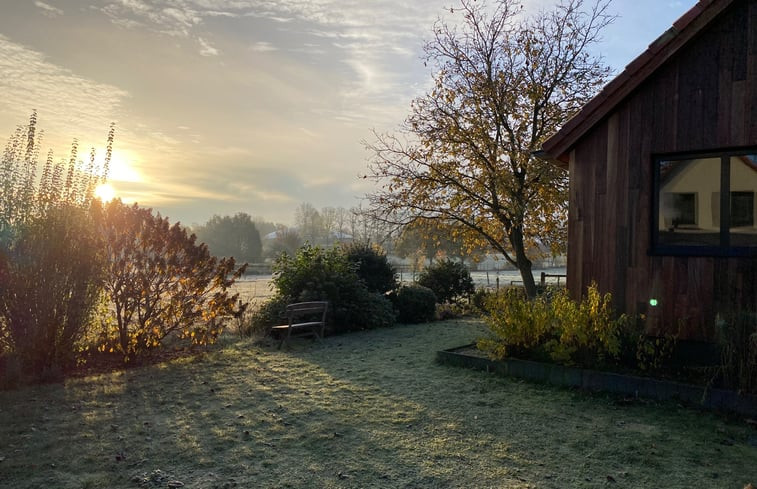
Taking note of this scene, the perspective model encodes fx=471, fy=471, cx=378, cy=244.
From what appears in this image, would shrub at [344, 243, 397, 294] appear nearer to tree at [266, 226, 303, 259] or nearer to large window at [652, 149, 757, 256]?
large window at [652, 149, 757, 256]

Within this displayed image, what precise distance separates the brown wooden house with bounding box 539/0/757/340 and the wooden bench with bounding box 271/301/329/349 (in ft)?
18.0

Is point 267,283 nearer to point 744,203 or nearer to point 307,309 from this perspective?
point 307,309

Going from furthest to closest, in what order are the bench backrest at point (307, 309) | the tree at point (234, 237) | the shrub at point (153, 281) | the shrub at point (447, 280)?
the tree at point (234, 237) → the shrub at point (447, 280) → the bench backrest at point (307, 309) → the shrub at point (153, 281)

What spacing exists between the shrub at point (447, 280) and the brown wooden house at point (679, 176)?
29.7 ft

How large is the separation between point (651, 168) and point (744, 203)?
124cm

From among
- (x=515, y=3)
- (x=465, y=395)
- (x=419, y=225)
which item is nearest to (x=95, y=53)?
(x=465, y=395)

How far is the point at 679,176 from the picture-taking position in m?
6.93

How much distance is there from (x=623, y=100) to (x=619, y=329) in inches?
138

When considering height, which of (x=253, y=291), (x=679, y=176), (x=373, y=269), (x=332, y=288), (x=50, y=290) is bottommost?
(x=253, y=291)

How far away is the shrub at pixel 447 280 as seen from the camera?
16672 mm

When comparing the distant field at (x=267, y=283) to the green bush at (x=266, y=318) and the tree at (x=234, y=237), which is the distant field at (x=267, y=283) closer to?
the green bush at (x=266, y=318)

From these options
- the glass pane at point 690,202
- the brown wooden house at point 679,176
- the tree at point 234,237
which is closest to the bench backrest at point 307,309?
the brown wooden house at point 679,176

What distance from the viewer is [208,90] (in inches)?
442

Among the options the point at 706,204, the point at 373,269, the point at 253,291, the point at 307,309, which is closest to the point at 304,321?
the point at 307,309
